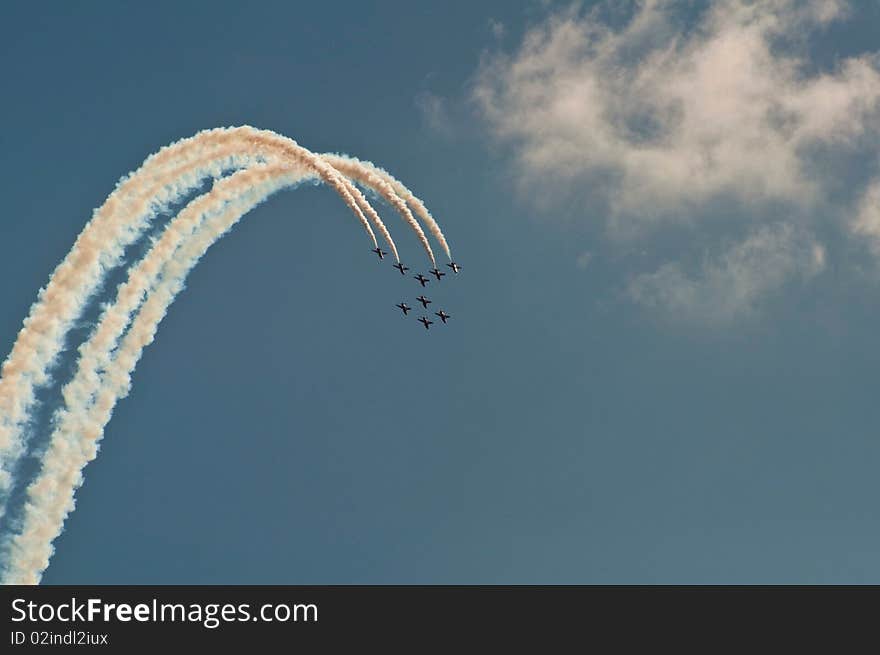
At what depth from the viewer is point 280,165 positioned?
113m
